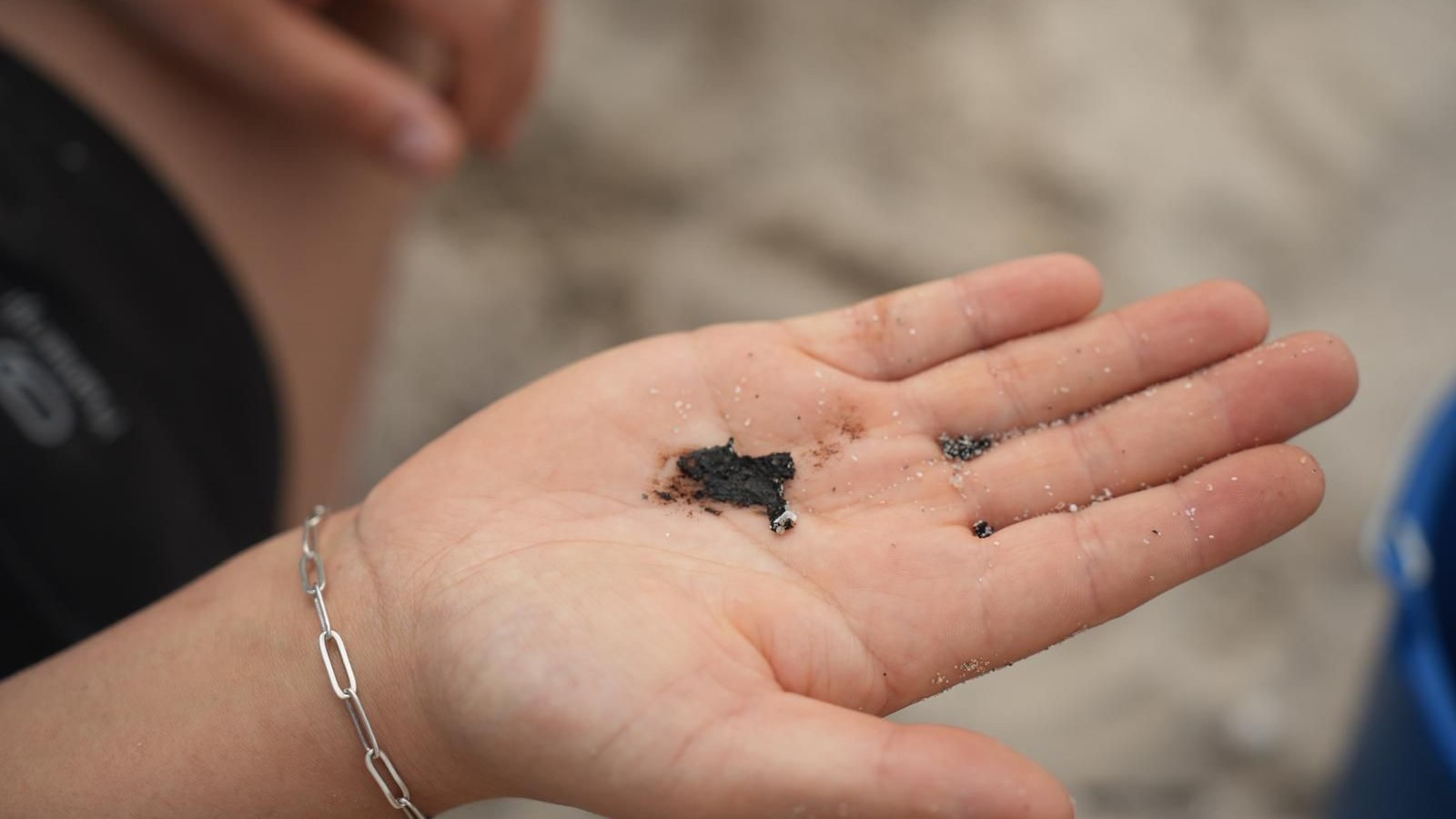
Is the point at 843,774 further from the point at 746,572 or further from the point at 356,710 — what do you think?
the point at 356,710

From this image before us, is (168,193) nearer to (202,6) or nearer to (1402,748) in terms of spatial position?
(202,6)

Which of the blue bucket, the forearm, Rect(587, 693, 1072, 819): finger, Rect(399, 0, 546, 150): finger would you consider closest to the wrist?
the forearm

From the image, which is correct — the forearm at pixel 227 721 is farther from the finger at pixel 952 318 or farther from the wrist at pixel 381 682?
the finger at pixel 952 318

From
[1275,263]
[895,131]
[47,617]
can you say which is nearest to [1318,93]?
[1275,263]

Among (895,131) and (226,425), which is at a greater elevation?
(895,131)

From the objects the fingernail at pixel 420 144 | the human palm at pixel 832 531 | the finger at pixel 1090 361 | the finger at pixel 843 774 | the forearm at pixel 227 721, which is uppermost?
the fingernail at pixel 420 144

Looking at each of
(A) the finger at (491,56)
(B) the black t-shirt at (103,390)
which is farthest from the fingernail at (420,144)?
(B) the black t-shirt at (103,390)
